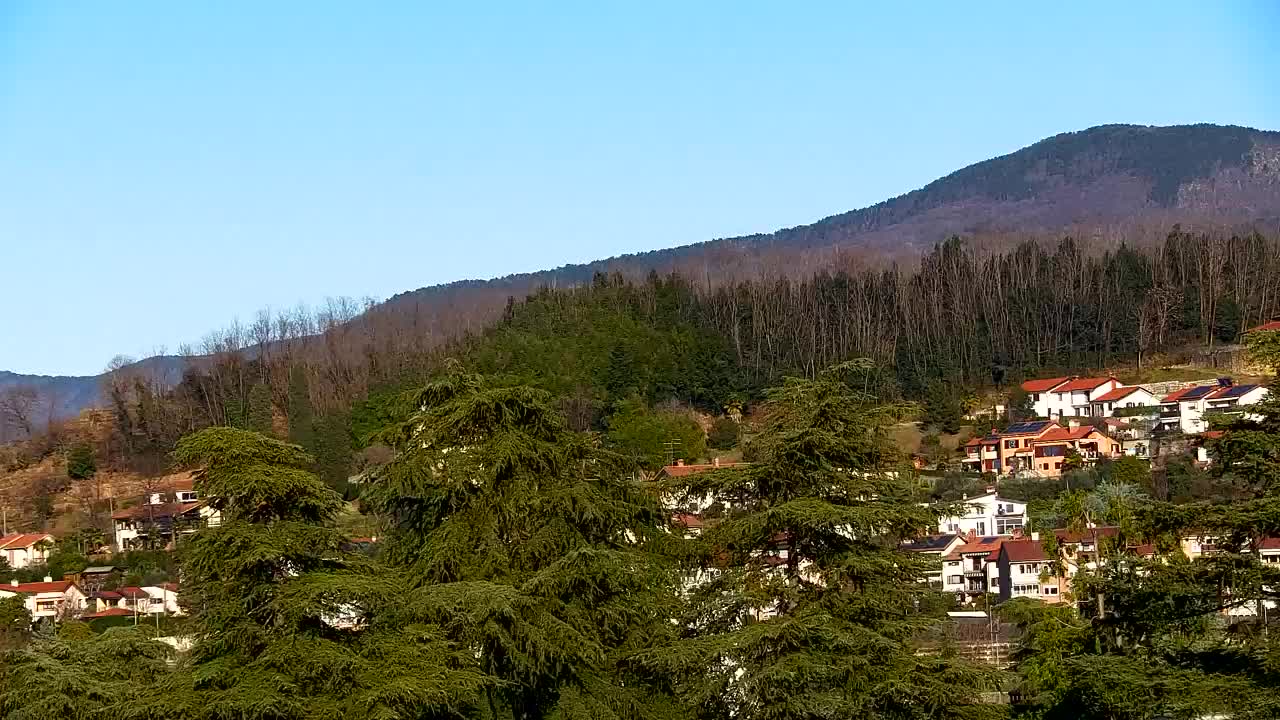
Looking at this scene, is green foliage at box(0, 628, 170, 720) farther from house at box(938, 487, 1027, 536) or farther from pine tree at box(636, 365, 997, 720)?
house at box(938, 487, 1027, 536)

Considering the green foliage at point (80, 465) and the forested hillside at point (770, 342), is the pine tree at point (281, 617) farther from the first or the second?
the green foliage at point (80, 465)

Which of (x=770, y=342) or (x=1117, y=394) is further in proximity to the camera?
(x=770, y=342)

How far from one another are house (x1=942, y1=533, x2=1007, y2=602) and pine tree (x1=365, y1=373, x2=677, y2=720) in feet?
103

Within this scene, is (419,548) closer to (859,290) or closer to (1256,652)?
(1256,652)

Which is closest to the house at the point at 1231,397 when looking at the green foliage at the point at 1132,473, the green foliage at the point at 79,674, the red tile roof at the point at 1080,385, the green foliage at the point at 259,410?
the red tile roof at the point at 1080,385

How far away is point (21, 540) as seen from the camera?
57938 millimetres

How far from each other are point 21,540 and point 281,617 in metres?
48.5

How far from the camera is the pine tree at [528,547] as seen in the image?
1586 centimetres

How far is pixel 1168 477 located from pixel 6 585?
3852cm

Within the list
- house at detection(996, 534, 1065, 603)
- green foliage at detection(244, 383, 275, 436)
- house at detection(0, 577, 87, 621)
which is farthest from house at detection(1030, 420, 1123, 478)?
Result: house at detection(0, 577, 87, 621)

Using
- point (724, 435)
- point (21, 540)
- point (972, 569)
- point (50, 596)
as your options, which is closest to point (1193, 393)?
point (972, 569)

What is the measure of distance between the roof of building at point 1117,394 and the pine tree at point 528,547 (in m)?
53.3

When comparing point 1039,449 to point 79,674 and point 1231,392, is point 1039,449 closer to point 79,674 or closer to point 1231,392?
point 1231,392

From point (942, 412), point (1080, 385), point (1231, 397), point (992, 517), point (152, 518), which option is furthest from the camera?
point (1080, 385)
